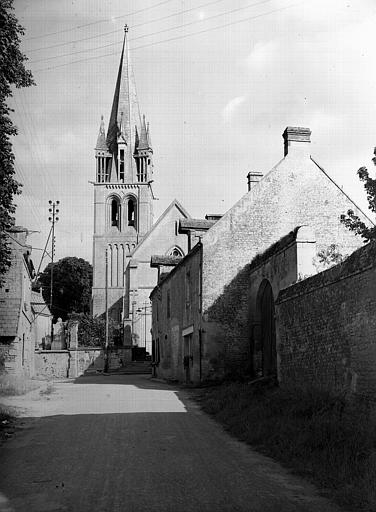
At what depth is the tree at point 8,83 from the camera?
13.5 metres

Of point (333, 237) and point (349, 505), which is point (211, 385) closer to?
point (333, 237)

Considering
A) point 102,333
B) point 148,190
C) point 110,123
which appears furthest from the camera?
point 110,123

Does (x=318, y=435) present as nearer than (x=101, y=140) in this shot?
Yes

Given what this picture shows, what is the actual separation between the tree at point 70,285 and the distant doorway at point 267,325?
6706cm

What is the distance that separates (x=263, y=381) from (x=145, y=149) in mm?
70603

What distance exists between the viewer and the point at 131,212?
3268 inches

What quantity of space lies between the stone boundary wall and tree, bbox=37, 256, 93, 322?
246ft

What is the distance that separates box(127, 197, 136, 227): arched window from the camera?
82.2 metres

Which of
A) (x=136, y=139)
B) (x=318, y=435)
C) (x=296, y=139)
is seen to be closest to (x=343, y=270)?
(x=318, y=435)

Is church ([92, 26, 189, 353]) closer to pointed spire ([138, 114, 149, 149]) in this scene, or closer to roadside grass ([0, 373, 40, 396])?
pointed spire ([138, 114, 149, 149])

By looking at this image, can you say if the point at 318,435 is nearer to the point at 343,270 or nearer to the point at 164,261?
the point at 343,270

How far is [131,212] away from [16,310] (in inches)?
2266

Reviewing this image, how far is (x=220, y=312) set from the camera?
76.8 ft

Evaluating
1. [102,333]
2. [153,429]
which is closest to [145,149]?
[102,333]
